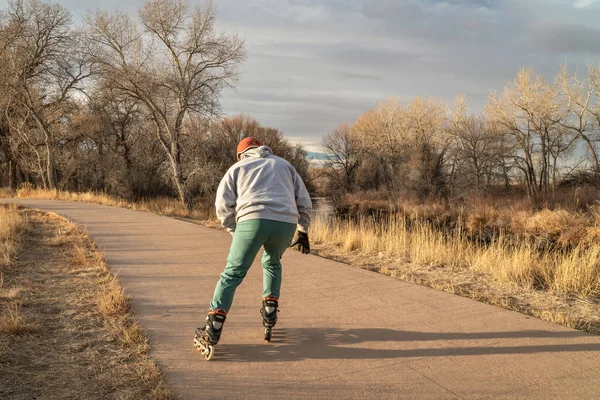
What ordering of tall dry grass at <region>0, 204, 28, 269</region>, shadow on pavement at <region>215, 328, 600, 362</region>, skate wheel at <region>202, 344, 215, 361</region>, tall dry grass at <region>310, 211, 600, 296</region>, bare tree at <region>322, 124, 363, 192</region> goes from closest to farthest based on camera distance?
1. skate wheel at <region>202, 344, 215, 361</region>
2. shadow on pavement at <region>215, 328, 600, 362</region>
3. tall dry grass at <region>310, 211, 600, 296</region>
4. tall dry grass at <region>0, 204, 28, 269</region>
5. bare tree at <region>322, 124, 363, 192</region>

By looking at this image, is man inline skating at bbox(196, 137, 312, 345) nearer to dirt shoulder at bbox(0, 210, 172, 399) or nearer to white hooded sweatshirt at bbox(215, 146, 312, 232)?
white hooded sweatshirt at bbox(215, 146, 312, 232)

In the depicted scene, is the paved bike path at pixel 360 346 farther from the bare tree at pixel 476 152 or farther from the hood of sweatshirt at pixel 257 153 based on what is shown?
the bare tree at pixel 476 152

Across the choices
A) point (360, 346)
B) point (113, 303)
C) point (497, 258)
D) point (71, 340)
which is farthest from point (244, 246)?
point (497, 258)

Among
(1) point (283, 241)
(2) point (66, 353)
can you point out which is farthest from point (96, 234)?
(1) point (283, 241)

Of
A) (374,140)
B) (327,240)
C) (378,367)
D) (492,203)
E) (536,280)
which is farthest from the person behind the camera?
(374,140)

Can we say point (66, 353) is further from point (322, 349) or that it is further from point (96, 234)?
point (96, 234)

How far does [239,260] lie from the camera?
389cm

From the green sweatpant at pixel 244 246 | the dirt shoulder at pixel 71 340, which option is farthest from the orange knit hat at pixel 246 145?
the dirt shoulder at pixel 71 340

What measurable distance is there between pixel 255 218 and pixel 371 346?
5.06 ft

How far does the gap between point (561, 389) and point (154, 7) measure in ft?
71.9

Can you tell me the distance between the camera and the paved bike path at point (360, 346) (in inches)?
129

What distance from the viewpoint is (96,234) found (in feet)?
34.7

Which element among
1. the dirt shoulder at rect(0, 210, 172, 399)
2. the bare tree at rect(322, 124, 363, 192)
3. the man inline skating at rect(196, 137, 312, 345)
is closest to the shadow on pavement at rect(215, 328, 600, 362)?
the man inline skating at rect(196, 137, 312, 345)

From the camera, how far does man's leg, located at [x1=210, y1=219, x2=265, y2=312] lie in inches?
152
